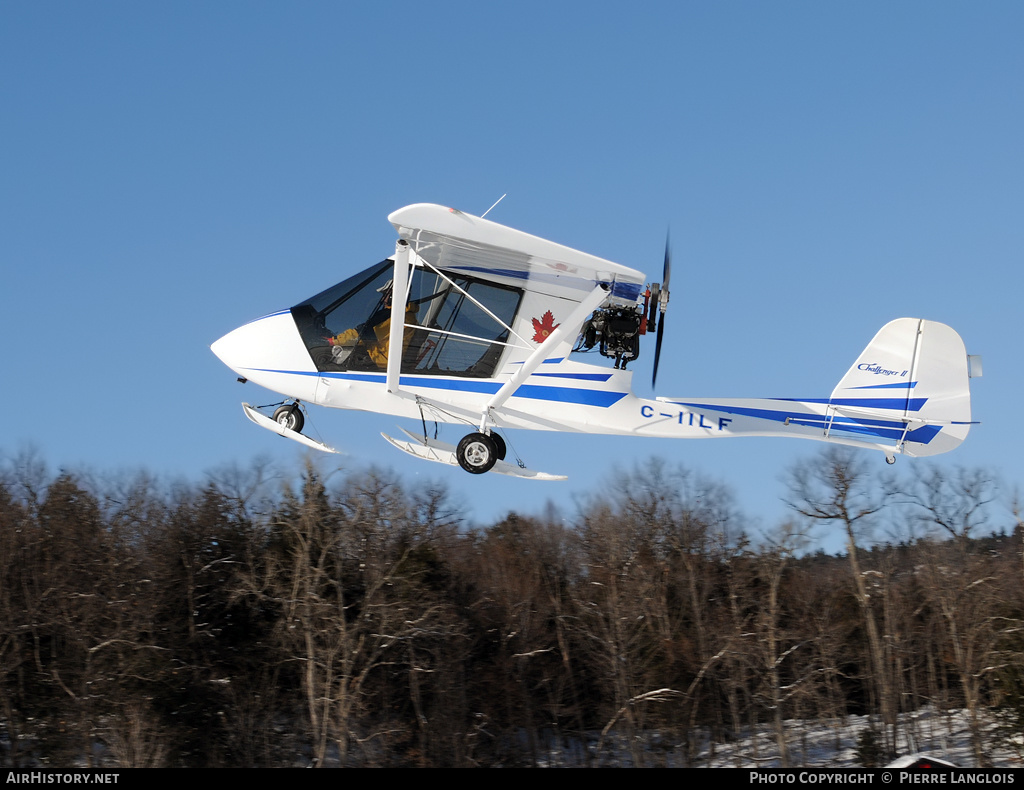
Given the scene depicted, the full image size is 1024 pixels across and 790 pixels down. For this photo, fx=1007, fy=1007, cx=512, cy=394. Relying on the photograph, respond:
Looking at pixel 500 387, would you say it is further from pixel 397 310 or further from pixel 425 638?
pixel 425 638

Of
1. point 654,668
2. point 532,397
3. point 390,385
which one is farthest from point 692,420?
point 654,668

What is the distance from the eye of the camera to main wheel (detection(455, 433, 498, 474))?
48.0 ft

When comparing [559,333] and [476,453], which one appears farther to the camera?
[476,453]

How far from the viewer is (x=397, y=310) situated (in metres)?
13.9

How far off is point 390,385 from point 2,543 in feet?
80.8

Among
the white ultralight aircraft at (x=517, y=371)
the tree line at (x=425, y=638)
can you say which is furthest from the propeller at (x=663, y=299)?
the tree line at (x=425, y=638)

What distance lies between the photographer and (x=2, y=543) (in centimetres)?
3322

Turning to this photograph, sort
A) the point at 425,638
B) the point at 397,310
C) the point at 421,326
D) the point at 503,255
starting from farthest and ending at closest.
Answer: the point at 425,638
the point at 421,326
the point at 397,310
the point at 503,255

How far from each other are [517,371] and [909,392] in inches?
229

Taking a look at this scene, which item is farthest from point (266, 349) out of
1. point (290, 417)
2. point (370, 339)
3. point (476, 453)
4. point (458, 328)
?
point (476, 453)

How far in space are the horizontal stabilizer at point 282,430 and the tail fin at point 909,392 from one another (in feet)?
24.5

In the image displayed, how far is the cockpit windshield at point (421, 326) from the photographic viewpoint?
1465cm

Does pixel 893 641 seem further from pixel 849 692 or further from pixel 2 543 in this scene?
pixel 2 543

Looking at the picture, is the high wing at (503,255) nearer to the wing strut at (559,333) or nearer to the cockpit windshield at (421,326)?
the wing strut at (559,333)
